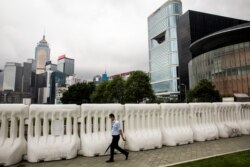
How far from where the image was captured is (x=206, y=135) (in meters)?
9.79

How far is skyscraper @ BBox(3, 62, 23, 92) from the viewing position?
152m

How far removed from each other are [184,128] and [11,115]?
284 inches

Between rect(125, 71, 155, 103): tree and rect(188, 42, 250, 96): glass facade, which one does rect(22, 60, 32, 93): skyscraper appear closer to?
rect(125, 71, 155, 103): tree

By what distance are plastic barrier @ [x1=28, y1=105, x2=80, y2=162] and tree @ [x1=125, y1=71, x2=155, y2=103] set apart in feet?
123

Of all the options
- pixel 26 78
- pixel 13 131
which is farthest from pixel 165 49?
pixel 13 131

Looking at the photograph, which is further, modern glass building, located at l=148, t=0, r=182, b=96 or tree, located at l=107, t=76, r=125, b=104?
modern glass building, located at l=148, t=0, r=182, b=96

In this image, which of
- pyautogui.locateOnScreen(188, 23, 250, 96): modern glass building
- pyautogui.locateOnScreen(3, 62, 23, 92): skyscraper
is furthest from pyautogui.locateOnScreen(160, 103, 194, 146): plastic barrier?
pyautogui.locateOnScreen(3, 62, 23, 92): skyscraper

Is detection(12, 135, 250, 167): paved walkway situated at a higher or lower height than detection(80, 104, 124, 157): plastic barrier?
lower

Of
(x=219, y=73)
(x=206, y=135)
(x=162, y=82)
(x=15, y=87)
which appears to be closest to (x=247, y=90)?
(x=219, y=73)

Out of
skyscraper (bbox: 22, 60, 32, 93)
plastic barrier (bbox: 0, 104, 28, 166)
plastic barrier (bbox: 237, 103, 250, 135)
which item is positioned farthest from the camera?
skyscraper (bbox: 22, 60, 32, 93)

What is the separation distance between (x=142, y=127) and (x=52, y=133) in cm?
357

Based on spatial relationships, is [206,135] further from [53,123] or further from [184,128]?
[53,123]

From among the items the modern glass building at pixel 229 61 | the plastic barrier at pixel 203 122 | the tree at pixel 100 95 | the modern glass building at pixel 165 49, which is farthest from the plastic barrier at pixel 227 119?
the modern glass building at pixel 165 49

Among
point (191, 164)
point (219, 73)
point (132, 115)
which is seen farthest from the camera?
point (219, 73)
